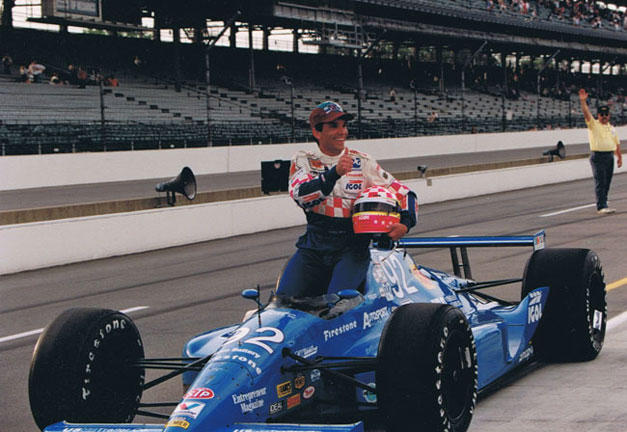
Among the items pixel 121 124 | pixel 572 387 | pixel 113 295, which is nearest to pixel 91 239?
pixel 113 295

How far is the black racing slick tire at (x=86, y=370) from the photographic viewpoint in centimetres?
471

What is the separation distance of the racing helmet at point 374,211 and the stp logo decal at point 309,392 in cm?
107

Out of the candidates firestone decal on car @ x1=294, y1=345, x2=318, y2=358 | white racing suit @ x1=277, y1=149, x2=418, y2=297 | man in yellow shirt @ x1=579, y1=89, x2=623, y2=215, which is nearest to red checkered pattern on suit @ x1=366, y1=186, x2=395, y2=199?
white racing suit @ x1=277, y1=149, x2=418, y2=297

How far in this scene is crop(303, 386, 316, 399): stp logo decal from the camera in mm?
4727

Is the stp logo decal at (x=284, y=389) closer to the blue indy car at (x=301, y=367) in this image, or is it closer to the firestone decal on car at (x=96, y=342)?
the blue indy car at (x=301, y=367)

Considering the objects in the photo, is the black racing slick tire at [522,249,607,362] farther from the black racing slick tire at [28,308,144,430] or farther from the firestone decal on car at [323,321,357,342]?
the black racing slick tire at [28,308,144,430]

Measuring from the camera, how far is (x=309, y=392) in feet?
15.6

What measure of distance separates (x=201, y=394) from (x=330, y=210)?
5.75ft

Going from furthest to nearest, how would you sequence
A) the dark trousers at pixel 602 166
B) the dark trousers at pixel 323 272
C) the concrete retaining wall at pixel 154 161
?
1. the concrete retaining wall at pixel 154 161
2. the dark trousers at pixel 602 166
3. the dark trousers at pixel 323 272

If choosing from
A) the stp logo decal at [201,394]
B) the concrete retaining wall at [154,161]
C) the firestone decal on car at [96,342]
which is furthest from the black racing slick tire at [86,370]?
the concrete retaining wall at [154,161]

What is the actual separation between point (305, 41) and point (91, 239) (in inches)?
1429

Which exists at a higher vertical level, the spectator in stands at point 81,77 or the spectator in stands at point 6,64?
the spectator in stands at point 6,64

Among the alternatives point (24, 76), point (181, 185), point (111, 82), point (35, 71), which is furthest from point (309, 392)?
point (111, 82)

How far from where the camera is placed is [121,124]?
3247 centimetres
